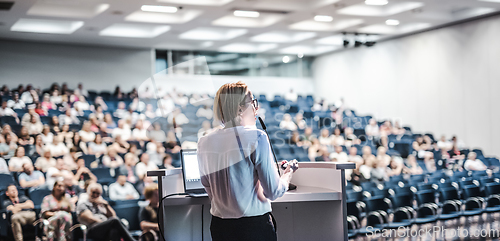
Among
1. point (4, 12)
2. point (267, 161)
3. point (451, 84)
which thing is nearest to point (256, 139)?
point (267, 161)

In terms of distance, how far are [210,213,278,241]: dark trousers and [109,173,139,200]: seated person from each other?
156 inches

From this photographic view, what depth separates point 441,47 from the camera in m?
10.2

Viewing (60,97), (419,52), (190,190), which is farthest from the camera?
(419,52)

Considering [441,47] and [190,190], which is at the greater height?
[441,47]

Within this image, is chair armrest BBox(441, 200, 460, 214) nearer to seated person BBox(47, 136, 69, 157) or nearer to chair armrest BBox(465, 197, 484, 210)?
chair armrest BBox(465, 197, 484, 210)

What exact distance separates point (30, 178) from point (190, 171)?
158 inches

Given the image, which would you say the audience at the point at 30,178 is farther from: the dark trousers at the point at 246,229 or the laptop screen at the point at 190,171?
the dark trousers at the point at 246,229

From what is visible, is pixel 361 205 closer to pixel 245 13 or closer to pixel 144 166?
pixel 144 166

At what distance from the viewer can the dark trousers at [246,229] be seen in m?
1.54

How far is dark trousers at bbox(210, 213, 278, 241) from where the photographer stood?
1.54m

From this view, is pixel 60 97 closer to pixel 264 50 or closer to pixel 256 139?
pixel 264 50

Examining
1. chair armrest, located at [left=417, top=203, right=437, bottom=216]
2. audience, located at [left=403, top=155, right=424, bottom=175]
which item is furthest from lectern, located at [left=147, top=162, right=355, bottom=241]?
audience, located at [left=403, top=155, right=424, bottom=175]

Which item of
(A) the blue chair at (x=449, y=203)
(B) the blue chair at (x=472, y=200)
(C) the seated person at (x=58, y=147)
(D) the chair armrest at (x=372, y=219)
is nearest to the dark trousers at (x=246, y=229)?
(D) the chair armrest at (x=372, y=219)

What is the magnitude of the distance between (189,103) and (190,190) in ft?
2.13
